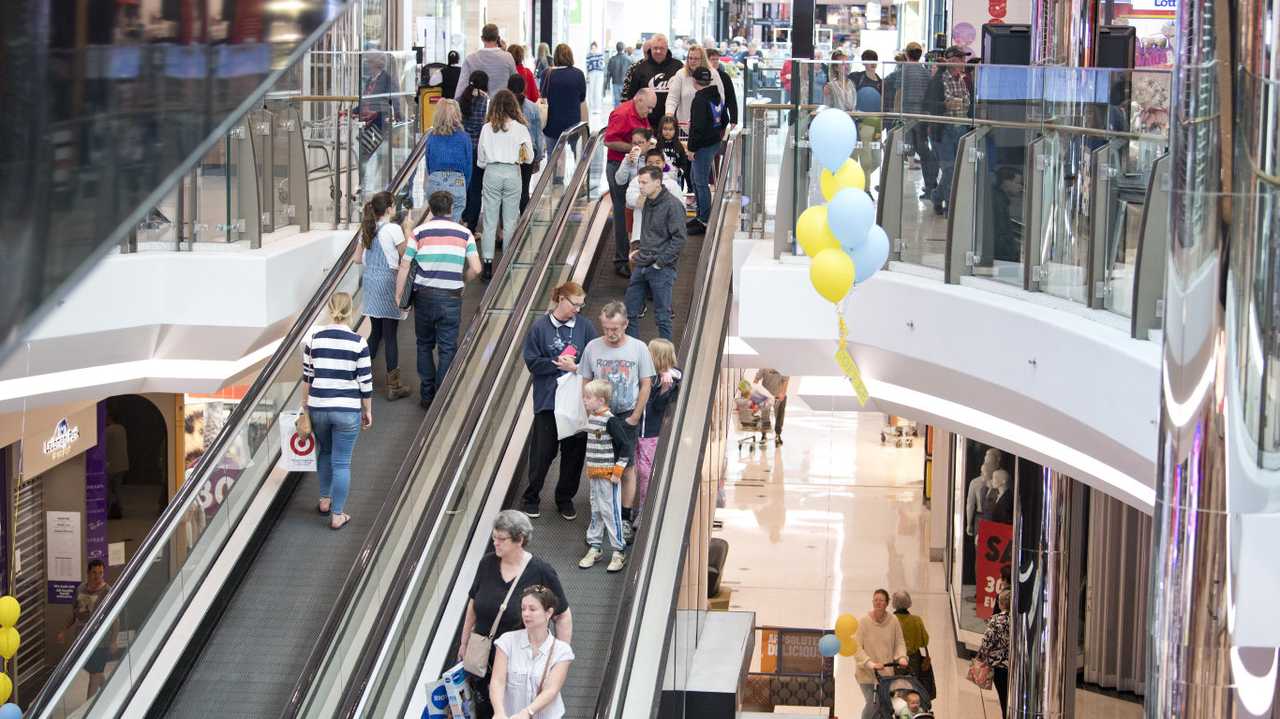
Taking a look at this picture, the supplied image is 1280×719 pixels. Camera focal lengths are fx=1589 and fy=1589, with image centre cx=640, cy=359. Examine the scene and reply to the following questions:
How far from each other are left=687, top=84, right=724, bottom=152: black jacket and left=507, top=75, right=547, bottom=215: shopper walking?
1295 mm

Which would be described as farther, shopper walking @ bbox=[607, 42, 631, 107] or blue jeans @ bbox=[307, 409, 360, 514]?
shopper walking @ bbox=[607, 42, 631, 107]

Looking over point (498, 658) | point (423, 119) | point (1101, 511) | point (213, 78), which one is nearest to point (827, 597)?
point (1101, 511)

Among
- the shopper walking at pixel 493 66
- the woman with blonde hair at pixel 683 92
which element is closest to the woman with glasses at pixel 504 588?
the woman with blonde hair at pixel 683 92

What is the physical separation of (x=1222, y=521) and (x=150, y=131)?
15.9 feet

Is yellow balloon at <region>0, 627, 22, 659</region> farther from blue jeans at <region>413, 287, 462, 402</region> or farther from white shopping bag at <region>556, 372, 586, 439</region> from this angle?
white shopping bag at <region>556, 372, 586, 439</region>

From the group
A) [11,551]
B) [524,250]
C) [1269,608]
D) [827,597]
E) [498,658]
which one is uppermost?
[524,250]

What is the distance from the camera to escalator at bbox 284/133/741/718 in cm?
756

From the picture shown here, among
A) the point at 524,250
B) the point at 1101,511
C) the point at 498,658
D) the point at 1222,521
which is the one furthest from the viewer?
the point at 1101,511

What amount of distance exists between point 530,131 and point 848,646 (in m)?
5.35

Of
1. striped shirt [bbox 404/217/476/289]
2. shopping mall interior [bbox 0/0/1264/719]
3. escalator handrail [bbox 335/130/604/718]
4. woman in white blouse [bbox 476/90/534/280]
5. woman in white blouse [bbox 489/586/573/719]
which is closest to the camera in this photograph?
shopping mall interior [bbox 0/0/1264/719]

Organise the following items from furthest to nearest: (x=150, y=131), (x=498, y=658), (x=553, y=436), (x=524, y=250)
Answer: (x=524, y=250) < (x=553, y=436) < (x=498, y=658) < (x=150, y=131)

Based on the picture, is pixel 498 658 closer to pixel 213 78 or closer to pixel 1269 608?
pixel 1269 608

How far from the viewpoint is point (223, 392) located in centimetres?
1734

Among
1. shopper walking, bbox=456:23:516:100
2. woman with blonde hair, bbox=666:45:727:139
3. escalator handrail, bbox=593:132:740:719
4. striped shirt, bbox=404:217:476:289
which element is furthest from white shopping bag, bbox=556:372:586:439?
shopper walking, bbox=456:23:516:100
